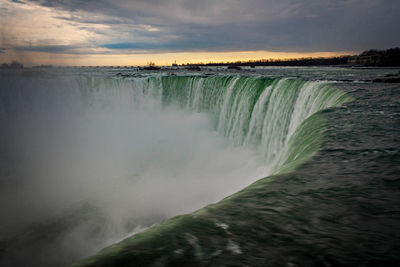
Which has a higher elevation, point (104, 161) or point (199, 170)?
point (199, 170)

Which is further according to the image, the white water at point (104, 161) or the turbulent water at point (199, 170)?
the white water at point (104, 161)

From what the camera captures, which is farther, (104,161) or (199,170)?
(104,161)

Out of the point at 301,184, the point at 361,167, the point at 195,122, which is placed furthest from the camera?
the point at 195,122

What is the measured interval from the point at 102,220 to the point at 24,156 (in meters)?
14.3

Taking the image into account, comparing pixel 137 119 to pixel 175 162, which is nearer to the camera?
pixel 175 162

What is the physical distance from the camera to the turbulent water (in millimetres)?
2291

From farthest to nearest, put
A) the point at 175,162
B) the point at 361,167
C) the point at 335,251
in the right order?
the point at 175,162
the point at 361,167
the point at 335,251

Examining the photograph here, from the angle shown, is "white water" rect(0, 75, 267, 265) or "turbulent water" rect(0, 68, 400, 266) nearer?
"turbulent water" rect(0, 68, 400, 266)

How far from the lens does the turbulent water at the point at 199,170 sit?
2.29 m

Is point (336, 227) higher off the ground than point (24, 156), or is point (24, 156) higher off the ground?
point (336, 227)

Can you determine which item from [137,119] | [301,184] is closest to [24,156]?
[137,119]

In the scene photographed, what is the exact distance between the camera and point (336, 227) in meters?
2.50

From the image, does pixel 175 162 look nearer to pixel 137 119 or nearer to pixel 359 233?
pixel 137 119

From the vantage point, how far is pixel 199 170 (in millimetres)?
15930
